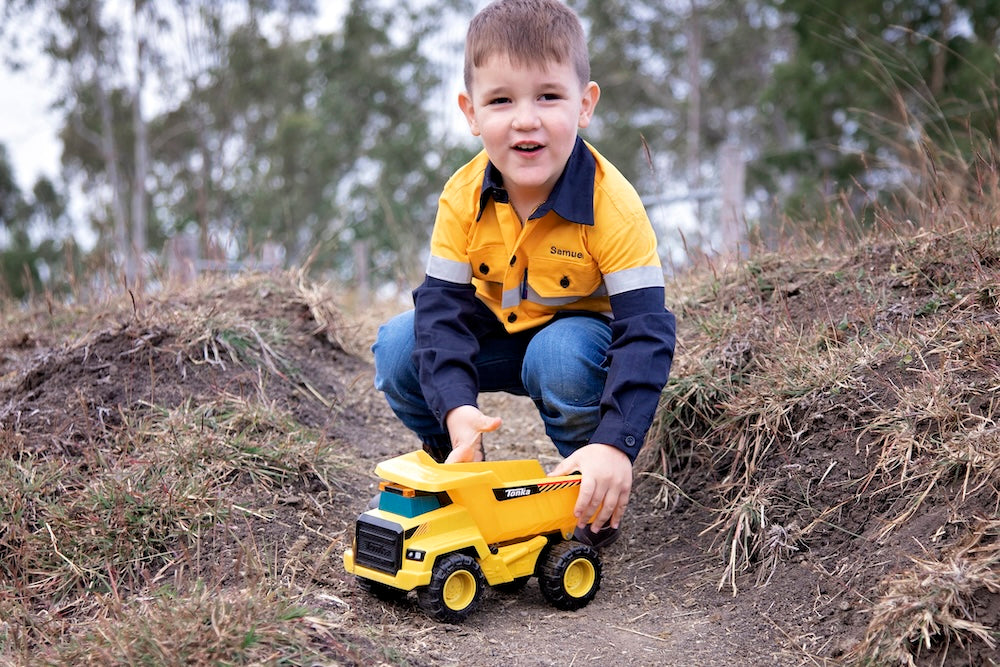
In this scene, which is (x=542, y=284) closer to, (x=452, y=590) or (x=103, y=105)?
(x=452, y=590)

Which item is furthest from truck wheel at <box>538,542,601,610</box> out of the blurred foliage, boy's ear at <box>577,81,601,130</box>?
the blurred foliage

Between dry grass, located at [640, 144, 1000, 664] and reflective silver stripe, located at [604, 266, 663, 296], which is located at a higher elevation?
reflective silver stripe, located at [604, 266, 663, 296]

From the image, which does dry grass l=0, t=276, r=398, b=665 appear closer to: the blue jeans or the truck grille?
the truck grille

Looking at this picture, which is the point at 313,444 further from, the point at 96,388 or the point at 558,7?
the point at 558,7

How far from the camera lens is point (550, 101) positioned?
2.24 metres

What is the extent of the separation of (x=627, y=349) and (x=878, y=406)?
26.0 inches

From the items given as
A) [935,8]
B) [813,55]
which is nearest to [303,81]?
[813,55]

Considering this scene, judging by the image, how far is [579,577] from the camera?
223cm

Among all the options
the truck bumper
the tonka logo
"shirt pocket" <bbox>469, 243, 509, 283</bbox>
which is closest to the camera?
the truck bumper

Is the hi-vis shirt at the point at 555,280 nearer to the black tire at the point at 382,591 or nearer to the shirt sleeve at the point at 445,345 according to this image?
the shirt sleeve at the point at 445,345

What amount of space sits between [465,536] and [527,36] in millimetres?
1162

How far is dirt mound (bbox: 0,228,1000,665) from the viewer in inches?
71.9

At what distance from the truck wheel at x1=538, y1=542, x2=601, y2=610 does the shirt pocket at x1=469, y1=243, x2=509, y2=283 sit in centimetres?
72

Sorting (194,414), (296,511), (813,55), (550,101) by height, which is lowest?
(296,511)
